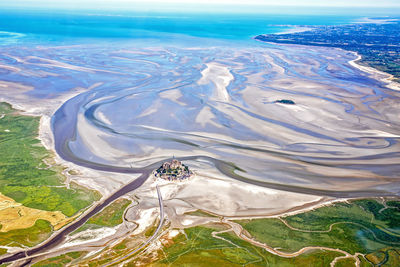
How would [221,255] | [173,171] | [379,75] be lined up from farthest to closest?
[379,75], [173,171], [221,255]

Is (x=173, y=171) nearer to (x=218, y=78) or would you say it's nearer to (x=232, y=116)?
(x=232, y=116)

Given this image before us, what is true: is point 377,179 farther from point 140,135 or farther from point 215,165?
point 140,135

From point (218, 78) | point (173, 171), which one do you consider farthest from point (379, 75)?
point (173, 171)

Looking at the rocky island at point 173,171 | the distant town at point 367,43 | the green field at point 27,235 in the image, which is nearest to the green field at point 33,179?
the green field at point 27,235

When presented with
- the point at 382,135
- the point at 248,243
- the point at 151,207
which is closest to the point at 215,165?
the point at 151,207

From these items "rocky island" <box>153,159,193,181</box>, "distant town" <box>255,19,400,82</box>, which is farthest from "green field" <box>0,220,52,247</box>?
"distant town" <box>255,19,400,82</box>

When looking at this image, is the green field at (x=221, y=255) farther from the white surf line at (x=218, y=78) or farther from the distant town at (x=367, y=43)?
the distant town at (x=367, y=43)
